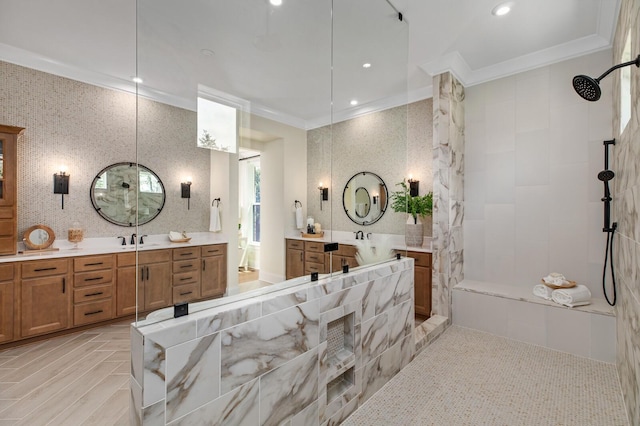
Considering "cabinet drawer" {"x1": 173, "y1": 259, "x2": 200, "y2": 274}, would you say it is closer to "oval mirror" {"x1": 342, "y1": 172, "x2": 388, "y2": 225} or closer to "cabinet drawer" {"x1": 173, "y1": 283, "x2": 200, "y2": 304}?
"cabinet drawer" {"x1": 173, "y1": 283, "x2": 200, "y2": 304}

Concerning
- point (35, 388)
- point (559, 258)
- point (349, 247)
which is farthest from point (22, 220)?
point (559, 258)

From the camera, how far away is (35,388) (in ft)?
7.21

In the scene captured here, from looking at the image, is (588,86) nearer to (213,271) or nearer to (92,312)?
(213,271)

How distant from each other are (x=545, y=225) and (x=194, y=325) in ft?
11.9

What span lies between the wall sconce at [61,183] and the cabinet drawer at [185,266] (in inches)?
126

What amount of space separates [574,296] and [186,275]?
11.0ft

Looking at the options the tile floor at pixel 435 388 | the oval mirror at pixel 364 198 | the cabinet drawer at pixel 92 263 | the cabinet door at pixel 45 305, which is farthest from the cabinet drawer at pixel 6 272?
the oval mirror at pixel 364 198

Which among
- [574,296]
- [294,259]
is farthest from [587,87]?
[294,259]

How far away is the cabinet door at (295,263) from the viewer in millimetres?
1741

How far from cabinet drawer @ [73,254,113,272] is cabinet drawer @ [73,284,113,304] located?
0.21 m

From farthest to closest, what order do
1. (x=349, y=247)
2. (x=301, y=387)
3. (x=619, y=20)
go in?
(x=619, y=20), (x=349, y=247), (x=301, y=387)

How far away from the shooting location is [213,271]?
1409 mm

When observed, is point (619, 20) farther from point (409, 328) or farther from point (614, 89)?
point (409, 328)

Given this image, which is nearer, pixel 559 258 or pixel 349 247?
pixel 349 247
